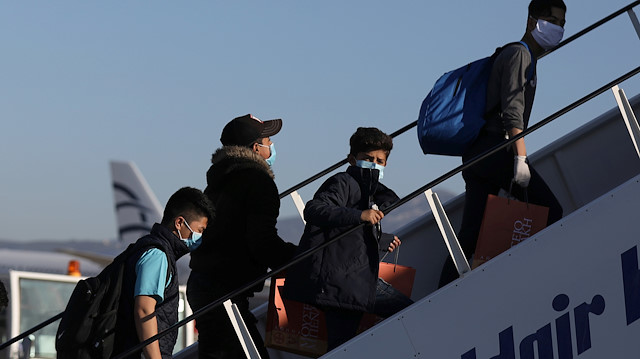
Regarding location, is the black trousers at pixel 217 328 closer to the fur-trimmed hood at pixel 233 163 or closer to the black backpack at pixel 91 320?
the fur-trimmed hood at pixel 233 163

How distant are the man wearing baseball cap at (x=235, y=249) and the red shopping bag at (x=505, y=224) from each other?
1.07 m

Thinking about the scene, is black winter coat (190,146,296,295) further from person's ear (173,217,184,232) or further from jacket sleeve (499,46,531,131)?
jacket sleeve (499,46,531,131)

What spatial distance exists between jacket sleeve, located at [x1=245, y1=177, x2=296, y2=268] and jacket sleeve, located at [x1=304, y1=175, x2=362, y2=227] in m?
0.46

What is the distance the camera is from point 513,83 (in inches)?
185

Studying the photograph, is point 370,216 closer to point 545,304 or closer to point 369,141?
point 369,141

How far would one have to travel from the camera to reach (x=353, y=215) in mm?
4289

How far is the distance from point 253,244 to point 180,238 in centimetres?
59

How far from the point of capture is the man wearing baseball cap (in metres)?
4.89

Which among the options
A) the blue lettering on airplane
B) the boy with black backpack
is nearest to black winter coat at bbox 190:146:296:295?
the boy with black backpack

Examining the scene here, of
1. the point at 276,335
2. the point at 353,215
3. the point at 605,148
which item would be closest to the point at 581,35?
the point at 605,148

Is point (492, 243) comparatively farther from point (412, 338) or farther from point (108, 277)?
point (108, 277)

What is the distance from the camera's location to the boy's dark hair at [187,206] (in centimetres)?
436

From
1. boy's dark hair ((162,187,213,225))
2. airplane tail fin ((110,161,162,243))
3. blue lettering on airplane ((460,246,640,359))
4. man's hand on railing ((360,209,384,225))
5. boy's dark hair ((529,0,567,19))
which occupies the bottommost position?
blue lettering on airplane ((460,246,640,359))

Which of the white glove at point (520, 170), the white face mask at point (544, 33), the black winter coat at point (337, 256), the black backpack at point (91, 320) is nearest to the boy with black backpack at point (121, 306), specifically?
the black backpack at point (91, 320)
